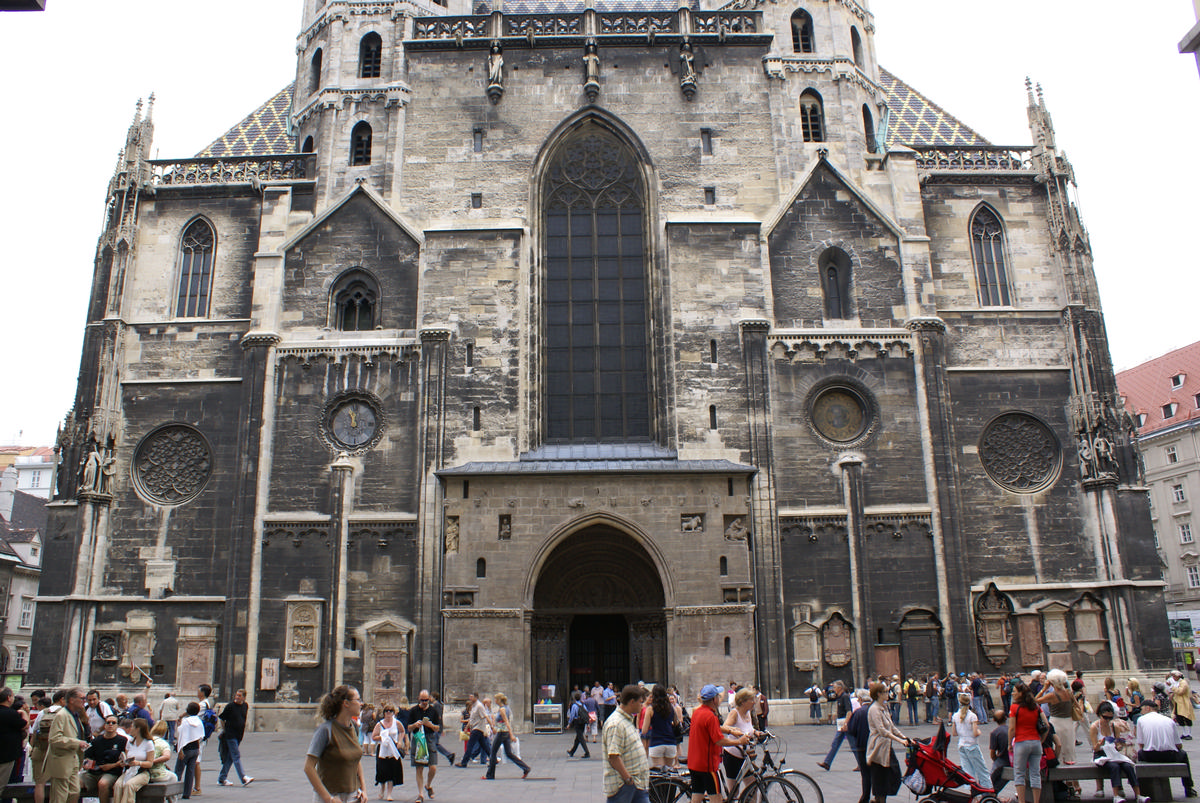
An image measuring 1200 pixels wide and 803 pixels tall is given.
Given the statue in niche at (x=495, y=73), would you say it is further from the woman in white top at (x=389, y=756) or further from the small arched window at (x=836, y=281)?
the woman in white top at (x=389, y=756)

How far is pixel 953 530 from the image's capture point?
22.6 metres

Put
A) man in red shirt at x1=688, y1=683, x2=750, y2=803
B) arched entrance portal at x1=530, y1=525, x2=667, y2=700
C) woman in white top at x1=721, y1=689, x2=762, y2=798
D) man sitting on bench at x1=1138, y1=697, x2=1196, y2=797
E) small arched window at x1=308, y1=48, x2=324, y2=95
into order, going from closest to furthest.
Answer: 1. man in red shirt at x1=688, y1=683, x2=750, y2=803
2. woman in white top at x1=721, y1=689, x2=762, y2=798
3. man sitting on bench at x1=1138, y1=697, x2=1196, y2=797
4. arched entrance portal at x1=530, y1=525, x2=667, y2=700
5. small arched window at x1=308, y1=48, x2=324, y2=95

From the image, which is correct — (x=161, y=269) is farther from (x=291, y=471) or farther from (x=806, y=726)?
(x=806, y=726)

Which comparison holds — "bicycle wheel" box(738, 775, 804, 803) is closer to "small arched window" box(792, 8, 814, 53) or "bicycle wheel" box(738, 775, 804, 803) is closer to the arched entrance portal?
the arched entrance portal

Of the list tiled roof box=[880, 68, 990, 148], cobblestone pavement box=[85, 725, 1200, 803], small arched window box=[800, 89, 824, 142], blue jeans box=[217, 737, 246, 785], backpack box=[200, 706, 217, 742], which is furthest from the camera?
tiled roof box=[880, 68, 990, 148]

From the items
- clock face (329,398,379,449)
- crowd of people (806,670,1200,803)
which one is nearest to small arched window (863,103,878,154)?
clock face (329,398,379,449)

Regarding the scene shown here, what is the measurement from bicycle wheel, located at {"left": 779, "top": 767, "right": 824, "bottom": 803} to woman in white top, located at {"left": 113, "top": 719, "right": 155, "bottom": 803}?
6.64m

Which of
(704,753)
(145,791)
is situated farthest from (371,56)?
(704,753)

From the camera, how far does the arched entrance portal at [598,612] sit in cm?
2269

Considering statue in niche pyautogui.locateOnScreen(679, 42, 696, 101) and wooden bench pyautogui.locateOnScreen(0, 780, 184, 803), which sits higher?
statue in niche pyautogui.locateOnScreen(679, 42, 696, 101)

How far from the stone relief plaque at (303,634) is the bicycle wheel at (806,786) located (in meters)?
15.5

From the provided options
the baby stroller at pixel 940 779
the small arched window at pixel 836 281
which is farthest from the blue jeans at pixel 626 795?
the small arched window at pixel 836 281

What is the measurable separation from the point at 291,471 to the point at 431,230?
7103mm

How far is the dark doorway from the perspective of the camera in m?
23.7
